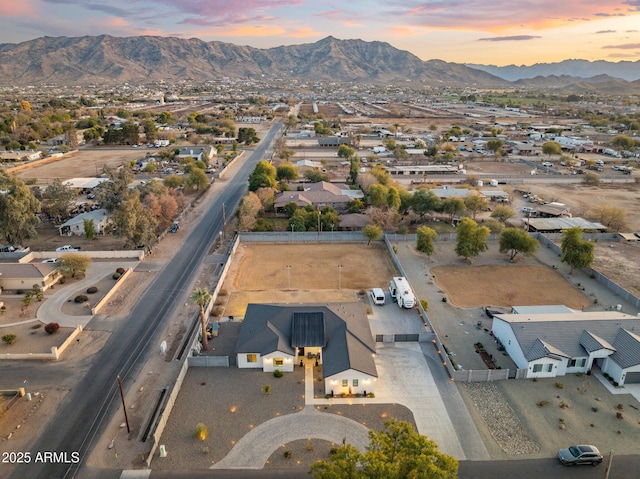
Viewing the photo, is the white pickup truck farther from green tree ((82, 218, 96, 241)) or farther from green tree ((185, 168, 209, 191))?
green tree ((185, 168, 209, 191))

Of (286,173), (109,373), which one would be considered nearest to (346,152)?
(286,173)

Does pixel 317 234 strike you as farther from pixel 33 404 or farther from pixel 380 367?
pixel 33 404

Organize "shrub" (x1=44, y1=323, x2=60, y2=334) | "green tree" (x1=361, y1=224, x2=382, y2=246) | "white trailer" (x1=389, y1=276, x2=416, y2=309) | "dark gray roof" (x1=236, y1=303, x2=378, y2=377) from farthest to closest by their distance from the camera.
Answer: "green tree" (x1=361, y1=224, x2=382, y2=246) < "white trailer" (x1=389, y1=276, x2=416, y2=309) < "shrub" (x1=44, y1=323, x2=60, y2=334) < "dark gray roof" (x1=236, y1=303, x2=378, y2=377)

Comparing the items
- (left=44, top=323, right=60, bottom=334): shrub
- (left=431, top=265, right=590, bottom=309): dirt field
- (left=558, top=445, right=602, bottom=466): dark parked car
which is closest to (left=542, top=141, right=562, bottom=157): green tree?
(left=431, top=265, right=590, bottom=309): dirt field

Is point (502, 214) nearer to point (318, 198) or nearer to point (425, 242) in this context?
point (425, 242)

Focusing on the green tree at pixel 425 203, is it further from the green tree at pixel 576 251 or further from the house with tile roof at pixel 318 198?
the green tree at pixel 576 251
